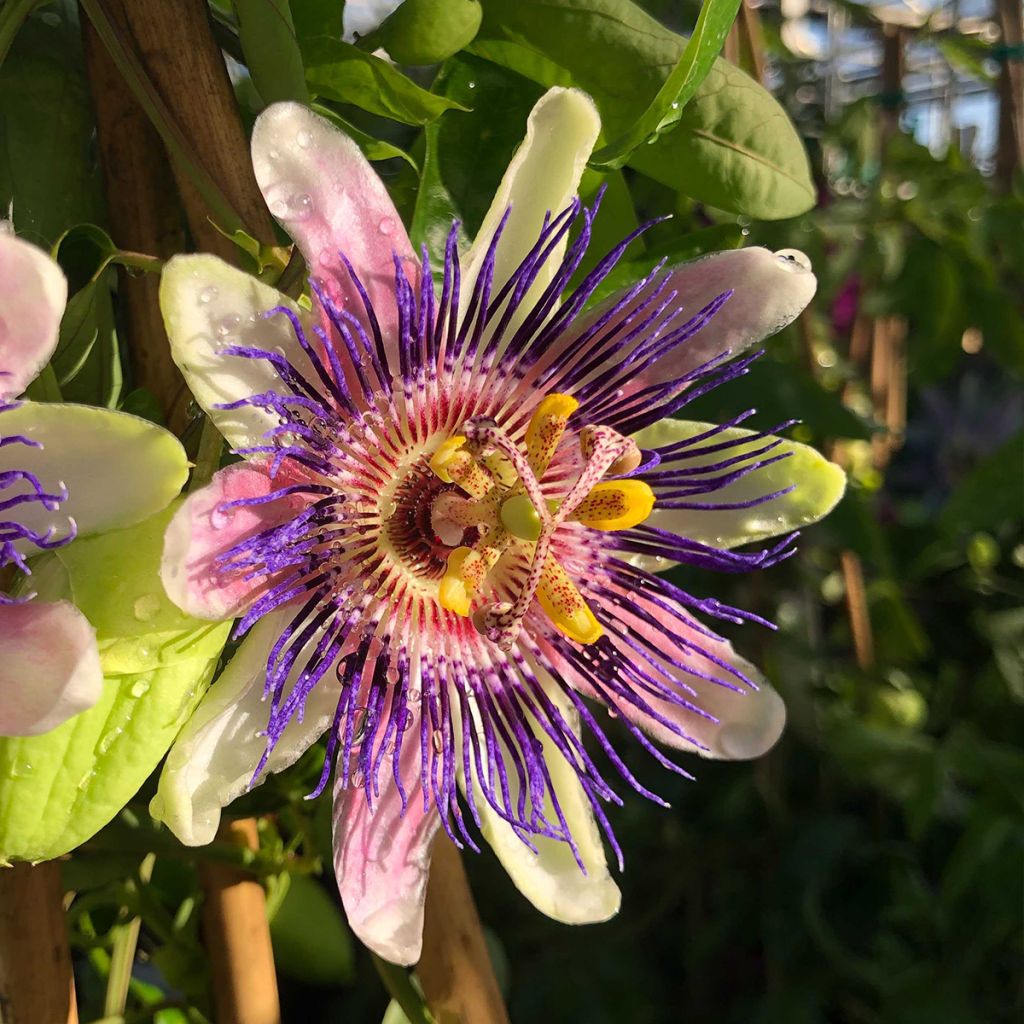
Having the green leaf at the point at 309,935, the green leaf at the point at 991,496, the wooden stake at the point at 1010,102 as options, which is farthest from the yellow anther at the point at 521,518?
the wooden stake at the point at 1010,102

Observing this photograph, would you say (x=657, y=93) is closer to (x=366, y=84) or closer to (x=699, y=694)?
(x=366, y=84)

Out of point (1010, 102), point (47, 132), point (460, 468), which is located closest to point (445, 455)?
point (460, 468)

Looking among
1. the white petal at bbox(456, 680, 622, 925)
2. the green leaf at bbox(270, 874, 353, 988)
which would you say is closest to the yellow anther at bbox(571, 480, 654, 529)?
the white petal at bbox(456, 680, 622, 925)

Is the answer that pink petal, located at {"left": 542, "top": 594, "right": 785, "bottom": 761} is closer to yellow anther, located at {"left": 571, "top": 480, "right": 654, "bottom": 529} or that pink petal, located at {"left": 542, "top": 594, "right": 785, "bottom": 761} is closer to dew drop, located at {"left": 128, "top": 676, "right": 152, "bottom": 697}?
yellow anther, located at {"left": 571, "top": 480, "right": 654, "bottom": 529}

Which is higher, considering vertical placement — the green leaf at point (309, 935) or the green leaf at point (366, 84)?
the green leaf at point (366, 84)

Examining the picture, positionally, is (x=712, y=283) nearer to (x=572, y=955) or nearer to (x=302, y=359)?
(x=302, y=359)

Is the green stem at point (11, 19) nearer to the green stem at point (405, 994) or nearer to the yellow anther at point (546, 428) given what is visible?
the yellow anther at point (546, 428)
